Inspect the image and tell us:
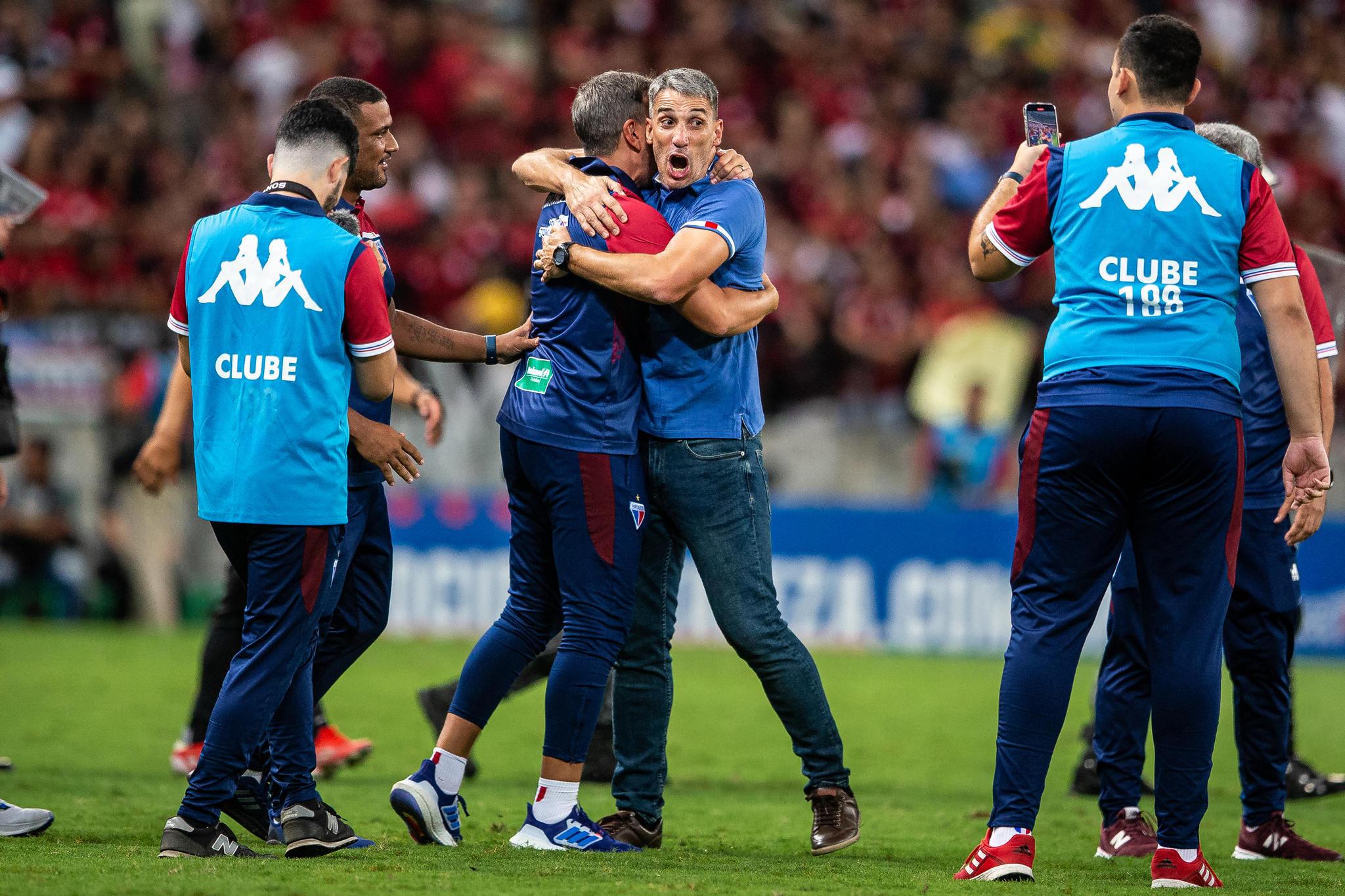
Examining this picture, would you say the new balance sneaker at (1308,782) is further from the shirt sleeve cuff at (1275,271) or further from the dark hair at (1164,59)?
the dark hair at (1164,59)

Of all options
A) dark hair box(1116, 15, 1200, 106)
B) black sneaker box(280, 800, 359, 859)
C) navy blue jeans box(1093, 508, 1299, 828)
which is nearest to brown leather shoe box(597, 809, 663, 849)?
black sneaker box(280, 800, 359, 859)

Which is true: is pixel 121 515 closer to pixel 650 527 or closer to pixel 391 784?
pixel 391 784

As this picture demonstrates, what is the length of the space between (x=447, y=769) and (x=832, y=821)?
122 centimetres

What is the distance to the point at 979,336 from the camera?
1239 cm

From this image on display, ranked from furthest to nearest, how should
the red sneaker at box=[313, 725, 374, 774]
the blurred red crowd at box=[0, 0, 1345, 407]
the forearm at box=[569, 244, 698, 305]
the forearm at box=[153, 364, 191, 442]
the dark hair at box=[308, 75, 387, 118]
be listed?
1. the blurred red crowd at box=[0, 0, 1345, 407]
2. the red sneaker at box=[313, 725, 374, 774]
3. the forearm at box=[153, 364, 191, 442]
4. the dark hair at box=[308, 75, 387, 118]
5. the forearm at box=[569, 244, 698, 305]

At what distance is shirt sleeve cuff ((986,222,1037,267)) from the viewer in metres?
4.58

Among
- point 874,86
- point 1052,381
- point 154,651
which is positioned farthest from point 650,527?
point 874,86

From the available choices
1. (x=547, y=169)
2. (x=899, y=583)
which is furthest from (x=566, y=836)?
(x=899, y=583)

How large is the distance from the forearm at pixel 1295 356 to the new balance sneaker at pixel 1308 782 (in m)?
2.49

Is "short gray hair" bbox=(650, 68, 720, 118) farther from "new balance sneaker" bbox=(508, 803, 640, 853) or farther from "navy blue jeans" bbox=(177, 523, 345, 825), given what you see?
"new balance sneaker" bbox=(508, 803, 640, 853)

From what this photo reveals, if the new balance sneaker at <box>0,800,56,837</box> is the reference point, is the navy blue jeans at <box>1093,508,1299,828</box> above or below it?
above

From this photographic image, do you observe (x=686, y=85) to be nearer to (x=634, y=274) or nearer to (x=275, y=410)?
(x=634, y=274)

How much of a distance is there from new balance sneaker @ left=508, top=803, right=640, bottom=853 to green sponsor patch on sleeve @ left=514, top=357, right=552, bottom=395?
1294 millimetres

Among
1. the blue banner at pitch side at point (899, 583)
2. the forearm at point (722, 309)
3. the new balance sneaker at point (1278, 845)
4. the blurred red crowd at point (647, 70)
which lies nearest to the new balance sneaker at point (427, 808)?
the forearm at point (722, 309)
